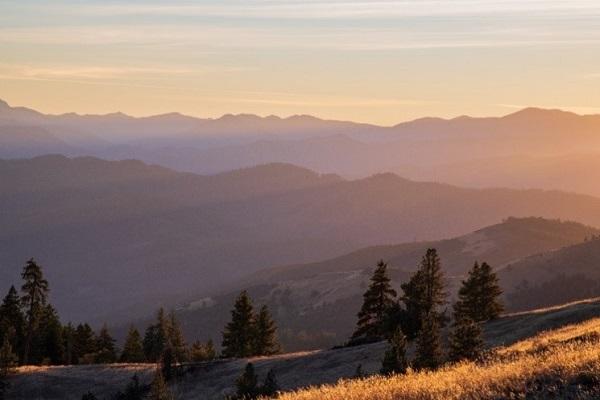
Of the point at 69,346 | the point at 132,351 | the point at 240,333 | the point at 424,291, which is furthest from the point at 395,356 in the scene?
the point at 69,346

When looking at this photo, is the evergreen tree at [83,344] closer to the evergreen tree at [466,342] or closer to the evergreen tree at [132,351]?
the evergreen tree at [132,351]

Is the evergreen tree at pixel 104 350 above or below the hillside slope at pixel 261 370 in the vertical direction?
above

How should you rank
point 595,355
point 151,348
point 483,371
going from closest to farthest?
point 595,355
point 483,371
point 151,348

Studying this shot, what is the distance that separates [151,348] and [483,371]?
83.8 m

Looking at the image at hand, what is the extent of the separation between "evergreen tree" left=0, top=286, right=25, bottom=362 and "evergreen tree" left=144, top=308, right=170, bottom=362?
1558 centimetres

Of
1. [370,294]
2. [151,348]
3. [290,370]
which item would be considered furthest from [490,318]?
[151,348]

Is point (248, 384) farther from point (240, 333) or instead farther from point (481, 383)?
point (240, 333)

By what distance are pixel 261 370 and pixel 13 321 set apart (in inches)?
1450

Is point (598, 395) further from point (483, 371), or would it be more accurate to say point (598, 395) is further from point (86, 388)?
point (86, 388)

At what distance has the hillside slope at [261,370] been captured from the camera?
169 ft

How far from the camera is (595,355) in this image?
42.7 feet

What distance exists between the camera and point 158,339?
90438mm

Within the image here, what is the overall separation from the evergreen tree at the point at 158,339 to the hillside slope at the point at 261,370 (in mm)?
A: 19006

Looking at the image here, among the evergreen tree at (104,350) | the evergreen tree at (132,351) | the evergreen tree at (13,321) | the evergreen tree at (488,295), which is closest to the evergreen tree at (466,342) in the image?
the evergreen tree at (488,295)
